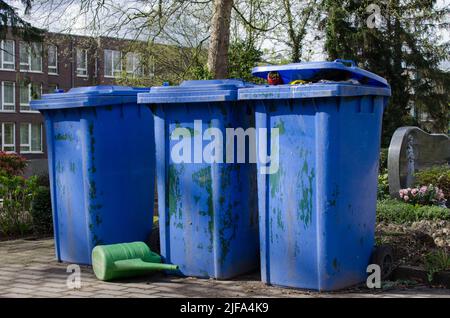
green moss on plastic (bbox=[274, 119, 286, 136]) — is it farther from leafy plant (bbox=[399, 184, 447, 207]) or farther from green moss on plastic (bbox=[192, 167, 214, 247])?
leafy plant (bbox=[399, 184, 447, 207])

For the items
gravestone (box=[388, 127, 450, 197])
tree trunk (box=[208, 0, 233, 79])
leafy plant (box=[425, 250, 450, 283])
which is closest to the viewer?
A: leafy plant (box=[425, 250, 450, 283])

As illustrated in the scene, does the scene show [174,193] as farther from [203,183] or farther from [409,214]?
[409,214]

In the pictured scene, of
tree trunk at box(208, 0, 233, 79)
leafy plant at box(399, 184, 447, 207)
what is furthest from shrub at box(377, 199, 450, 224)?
tree trunk at box(208, 0, 233, 79)

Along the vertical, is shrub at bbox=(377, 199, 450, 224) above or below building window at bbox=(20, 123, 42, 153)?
below

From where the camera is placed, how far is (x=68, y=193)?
629cm

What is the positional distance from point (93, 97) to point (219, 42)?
4.69m

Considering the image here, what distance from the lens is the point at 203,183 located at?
5.42 m

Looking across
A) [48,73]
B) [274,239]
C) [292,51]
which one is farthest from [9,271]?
[48,73]

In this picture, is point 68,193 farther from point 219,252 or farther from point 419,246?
point 419,246

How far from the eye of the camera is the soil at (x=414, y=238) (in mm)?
5891

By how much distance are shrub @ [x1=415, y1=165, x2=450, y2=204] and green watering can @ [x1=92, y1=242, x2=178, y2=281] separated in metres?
6.05

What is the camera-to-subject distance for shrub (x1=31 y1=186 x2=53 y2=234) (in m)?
8.27

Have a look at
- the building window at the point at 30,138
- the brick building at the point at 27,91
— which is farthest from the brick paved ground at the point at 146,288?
the building window at the point at 30,138

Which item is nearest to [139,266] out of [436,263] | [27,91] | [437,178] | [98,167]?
[98,167]
